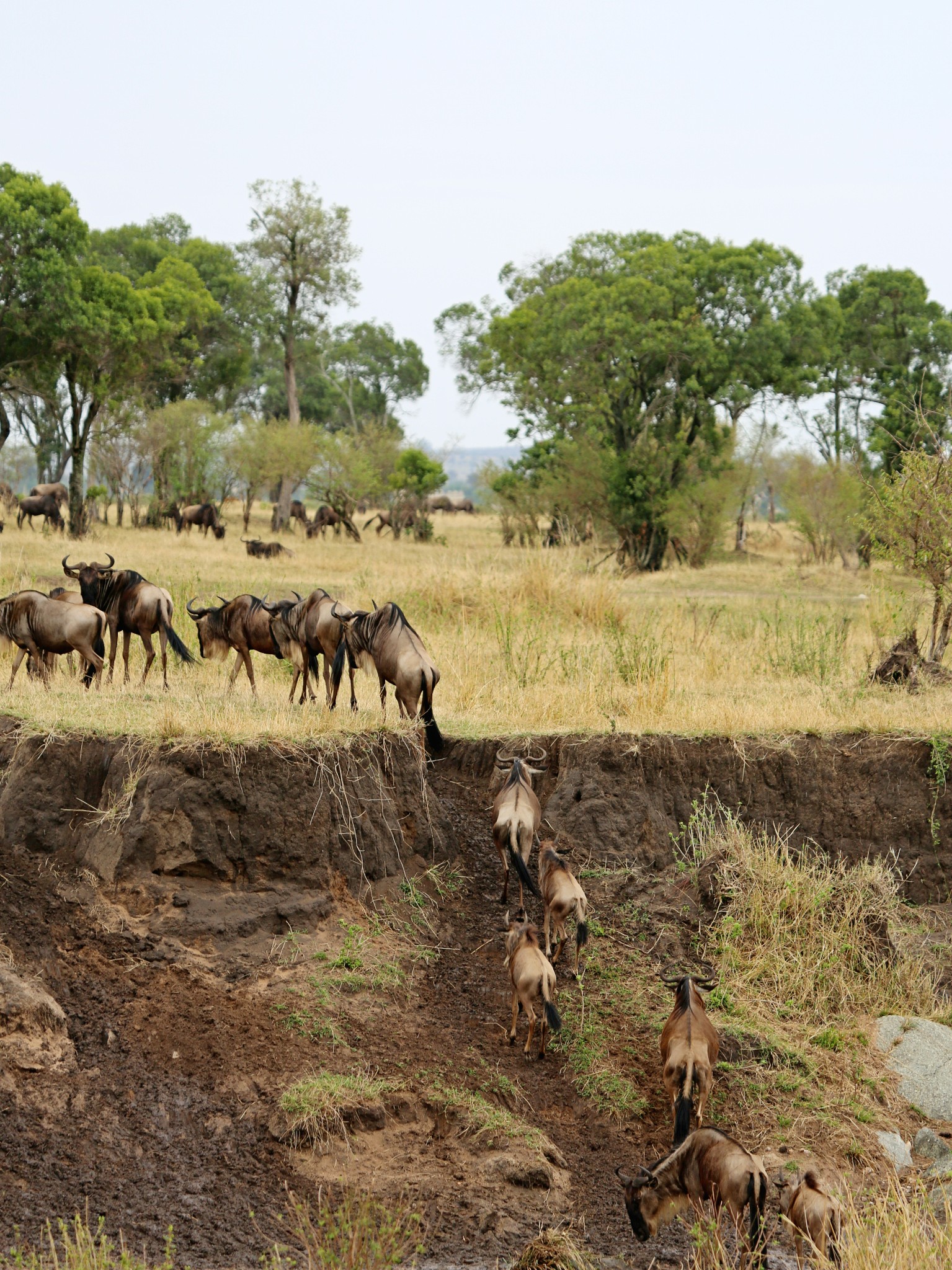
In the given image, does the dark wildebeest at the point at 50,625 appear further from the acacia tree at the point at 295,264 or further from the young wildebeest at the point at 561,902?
the acacia tree at the point at 295,264

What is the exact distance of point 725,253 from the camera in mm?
26062

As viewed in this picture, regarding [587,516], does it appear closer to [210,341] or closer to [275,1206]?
[210,341]

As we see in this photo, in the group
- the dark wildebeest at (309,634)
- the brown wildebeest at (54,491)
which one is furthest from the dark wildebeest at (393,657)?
the brown wildebeest at (54,491)

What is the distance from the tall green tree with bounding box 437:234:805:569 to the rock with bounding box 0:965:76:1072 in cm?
2102

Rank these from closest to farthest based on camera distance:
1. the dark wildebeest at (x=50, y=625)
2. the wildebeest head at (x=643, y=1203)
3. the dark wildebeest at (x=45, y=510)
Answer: the wildebeest head at (x=643, y=1203)
the dark wildebeest at (x=50, y=625)
the dark wildebeest at (x=45, y=510)

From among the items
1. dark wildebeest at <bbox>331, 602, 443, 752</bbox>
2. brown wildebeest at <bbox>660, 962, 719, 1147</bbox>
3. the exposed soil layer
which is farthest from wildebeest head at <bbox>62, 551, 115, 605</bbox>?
brown wildebeest at <bbox>660, 962, 719, 1147</bbox>

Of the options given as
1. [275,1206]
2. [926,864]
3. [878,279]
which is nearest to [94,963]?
[275,1206]

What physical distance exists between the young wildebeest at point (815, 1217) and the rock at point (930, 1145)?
1.80 m

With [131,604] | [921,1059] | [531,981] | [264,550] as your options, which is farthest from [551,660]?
[264,550]

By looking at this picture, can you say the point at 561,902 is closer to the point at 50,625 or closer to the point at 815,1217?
the point at 815,1217

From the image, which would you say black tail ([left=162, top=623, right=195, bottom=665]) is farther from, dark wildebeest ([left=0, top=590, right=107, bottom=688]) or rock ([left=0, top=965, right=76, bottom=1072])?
rock ([left=0, top=965, right=76, bottom=1072])

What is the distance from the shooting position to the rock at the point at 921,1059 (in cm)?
750

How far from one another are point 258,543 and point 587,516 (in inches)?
317

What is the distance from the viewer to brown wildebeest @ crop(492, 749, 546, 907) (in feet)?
25.3
